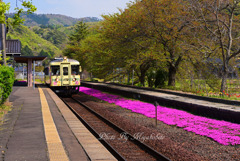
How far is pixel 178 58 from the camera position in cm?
2639

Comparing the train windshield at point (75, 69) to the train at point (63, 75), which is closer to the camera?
the train at point (63, 75)

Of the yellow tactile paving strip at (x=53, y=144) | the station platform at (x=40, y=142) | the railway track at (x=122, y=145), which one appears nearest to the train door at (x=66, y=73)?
the station platform at (x=40, y=142)

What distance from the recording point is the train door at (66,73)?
2641 centimetres

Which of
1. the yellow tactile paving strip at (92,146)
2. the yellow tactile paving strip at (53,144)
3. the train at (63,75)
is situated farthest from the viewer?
the train at (63,75)

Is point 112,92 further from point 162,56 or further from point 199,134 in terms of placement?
point 199,134

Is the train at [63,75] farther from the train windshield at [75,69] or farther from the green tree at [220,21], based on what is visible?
the green tree at [220,21]

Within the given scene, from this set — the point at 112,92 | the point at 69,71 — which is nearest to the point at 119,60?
the point at 112,92

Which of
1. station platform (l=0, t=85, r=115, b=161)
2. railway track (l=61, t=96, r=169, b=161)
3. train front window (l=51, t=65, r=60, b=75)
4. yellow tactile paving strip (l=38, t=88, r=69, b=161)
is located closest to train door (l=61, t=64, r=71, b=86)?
train front window (l=51, t=65, r=60, b=75)

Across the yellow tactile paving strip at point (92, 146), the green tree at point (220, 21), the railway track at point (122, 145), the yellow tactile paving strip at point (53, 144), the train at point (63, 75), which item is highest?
the green tree at point (220, 21)

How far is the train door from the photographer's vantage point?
26406 millimetres

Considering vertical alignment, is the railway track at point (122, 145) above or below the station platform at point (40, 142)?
below

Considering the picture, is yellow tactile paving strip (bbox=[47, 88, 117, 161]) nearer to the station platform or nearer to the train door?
the station platform

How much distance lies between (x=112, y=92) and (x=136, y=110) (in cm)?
1368

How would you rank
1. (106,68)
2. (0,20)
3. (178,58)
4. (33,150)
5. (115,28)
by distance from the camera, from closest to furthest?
(33,150) < (0,20) < (178,58) < (115,28) < (106,68)
